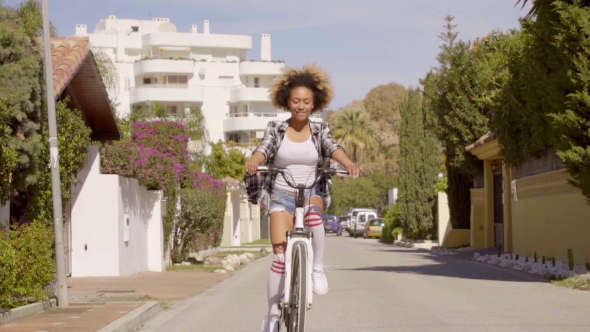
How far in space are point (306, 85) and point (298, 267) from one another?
1.67 meters

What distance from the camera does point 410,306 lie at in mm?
13984

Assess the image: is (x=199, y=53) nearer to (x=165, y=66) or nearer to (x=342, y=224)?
(x=165, y=66)

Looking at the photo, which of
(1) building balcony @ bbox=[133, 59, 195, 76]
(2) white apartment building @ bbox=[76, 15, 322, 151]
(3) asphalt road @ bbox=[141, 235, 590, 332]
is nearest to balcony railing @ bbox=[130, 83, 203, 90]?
(2) white apartment building @ bbox=[76, 15, 322, 151]

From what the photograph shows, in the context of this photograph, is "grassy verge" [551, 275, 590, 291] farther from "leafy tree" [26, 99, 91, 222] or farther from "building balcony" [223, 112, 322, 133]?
"building balcony" [223, 112, 322, 133]

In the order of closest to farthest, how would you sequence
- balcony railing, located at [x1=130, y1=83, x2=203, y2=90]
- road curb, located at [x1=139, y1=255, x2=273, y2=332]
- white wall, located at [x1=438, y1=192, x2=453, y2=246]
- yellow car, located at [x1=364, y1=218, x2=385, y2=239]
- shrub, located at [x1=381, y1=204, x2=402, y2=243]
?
road curb, located at [x1=139, y1=255, x2=273, y2=332]
white wall, located at [x1=438, y1=192, x2=453, y2=246]
shrub, located at [x1=381, y1=204, x2=402, y2=243]
yellow car, located at [x1=364, y1=218, x2=385, y2=239]
balcony railing, located at [x1=130, y1=83, x2=203, y2=90]

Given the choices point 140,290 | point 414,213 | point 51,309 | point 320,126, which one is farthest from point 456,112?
point 320,126

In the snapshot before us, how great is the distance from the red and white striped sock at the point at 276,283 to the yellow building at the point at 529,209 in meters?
14.4

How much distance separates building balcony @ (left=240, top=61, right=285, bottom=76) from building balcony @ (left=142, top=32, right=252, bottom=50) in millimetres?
5714

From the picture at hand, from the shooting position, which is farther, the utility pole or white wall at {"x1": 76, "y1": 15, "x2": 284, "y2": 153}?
white wall at {"x1": 76, "y1": 15, "x2": 284, "y2": 153}

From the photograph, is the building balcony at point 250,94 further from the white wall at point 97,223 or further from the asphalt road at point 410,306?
the asphalt road at point 410,306

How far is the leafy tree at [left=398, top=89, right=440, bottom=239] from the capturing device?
4941cm

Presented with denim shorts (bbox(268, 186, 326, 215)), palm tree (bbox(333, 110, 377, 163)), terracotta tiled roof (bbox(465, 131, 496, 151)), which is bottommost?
denim shorts (bbox(268, 186, 326, 215))

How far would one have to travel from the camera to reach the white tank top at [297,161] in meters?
8.35

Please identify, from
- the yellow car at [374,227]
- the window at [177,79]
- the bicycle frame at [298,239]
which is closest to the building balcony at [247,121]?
the window at [177,79]
